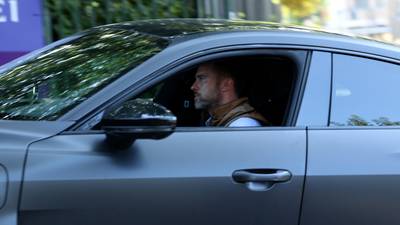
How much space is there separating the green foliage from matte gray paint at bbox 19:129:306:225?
4.02m

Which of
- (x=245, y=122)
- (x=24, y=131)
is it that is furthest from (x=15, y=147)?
(x=245, y=122)

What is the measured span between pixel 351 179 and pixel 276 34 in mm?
737

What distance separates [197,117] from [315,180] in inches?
39.1

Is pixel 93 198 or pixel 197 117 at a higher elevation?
pixel 197 117

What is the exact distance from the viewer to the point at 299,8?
10750 millimetres

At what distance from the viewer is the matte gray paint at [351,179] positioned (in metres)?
2.96

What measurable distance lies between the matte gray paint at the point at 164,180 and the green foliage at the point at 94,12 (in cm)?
402

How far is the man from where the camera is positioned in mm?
3422

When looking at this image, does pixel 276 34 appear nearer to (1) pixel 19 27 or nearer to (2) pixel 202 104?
(2) pixel 202 104

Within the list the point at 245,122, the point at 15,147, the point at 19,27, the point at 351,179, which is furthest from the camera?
the point at 19,27

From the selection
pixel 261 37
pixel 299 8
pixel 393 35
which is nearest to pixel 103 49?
pixel 261 37

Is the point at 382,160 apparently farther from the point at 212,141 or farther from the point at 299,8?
the point at 299,8

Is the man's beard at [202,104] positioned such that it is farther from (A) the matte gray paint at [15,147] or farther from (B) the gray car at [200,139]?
(A) the matte gray paint at [15,147]

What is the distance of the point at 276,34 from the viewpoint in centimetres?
324
